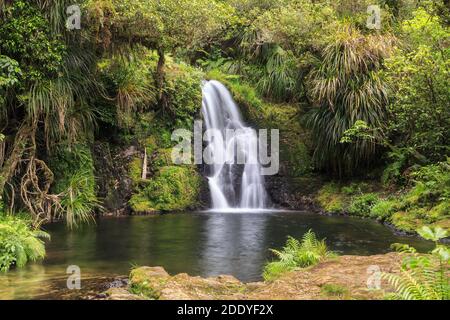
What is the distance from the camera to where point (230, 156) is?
63.6ft

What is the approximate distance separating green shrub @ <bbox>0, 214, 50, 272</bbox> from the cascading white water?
352 inches

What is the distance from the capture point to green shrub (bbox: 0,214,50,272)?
882cm

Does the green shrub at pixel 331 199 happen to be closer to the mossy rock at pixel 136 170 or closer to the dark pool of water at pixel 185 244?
the dark pool of water at pixel 185 244

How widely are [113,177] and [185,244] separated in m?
6.34

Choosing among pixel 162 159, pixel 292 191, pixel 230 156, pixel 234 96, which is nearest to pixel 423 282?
pixel 162 159

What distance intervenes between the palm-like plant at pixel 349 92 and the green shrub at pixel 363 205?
1508mm

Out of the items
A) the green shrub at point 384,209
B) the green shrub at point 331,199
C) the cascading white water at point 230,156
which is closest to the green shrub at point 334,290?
the green shrub at point 384,209

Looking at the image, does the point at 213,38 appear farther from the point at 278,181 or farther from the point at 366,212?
the point at 366,212

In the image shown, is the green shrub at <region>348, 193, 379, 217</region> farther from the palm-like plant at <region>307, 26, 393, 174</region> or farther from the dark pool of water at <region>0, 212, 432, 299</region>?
the palm-like plant at <region>307, 26, 393, 174</region>

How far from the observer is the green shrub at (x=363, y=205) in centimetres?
1666

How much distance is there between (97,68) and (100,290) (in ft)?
31.2

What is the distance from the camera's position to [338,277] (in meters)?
6.80

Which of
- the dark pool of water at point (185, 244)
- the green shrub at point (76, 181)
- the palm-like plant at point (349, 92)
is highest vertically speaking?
the palm-like plant at point (349, 92)
